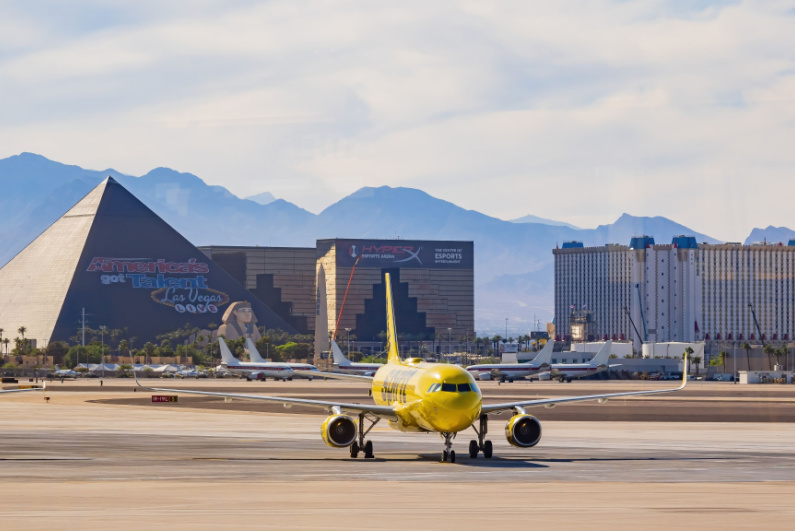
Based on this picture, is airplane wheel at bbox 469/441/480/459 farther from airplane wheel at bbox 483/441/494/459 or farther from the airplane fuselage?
the airplane fuselage

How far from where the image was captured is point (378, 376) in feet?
158

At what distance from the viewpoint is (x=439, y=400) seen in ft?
126

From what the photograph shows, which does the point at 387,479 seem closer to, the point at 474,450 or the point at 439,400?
the point at 439,400

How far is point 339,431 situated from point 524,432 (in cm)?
644

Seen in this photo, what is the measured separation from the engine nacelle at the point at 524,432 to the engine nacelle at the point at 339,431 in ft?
17.9

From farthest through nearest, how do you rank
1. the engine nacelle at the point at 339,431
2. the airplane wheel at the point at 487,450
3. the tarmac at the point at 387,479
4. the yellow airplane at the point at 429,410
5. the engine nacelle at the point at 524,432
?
1. the airplane wheel at the point at 487,450
2. the engine nacelle at the point at 524,432
3. the engine nacelle at the point at 339,431
4. the yellow airplane at the point at 429,410
5. the tarmac at the point at 387,479

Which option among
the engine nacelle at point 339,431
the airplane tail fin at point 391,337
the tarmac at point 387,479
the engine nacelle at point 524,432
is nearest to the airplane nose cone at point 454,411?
the tarmac at point 387,479

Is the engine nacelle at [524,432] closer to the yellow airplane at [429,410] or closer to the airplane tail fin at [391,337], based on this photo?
the yellow airplane at [429,410]

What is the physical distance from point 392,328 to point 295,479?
20.6 metres

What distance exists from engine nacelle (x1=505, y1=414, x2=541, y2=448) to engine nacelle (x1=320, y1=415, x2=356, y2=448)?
544 centimetres

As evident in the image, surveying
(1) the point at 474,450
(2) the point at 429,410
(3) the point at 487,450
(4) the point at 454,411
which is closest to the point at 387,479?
(4) the point at 454,411

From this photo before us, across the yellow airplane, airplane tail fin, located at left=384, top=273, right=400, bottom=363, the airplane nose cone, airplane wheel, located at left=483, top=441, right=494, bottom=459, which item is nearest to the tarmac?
airplane wheel, located at left=483, top=441, right=494, bottom=459

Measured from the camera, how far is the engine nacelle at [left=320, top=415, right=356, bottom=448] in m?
41.1

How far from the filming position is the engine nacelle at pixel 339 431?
A: 135 feet
